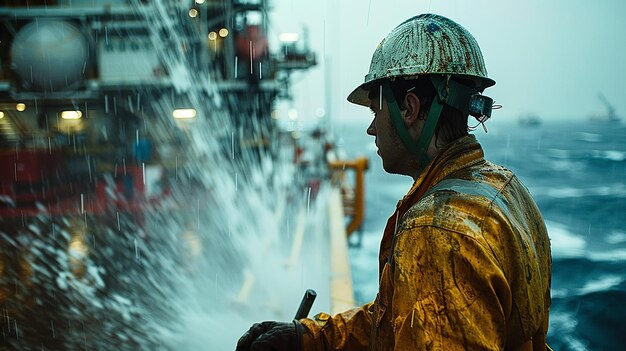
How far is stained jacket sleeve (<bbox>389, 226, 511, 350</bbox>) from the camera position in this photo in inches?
44.2

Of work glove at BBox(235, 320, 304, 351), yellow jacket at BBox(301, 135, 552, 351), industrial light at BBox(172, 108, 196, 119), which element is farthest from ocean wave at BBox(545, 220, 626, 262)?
industrial light at BBox(172, 108, 196, 119)

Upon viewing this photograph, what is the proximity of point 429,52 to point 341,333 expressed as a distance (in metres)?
1.19

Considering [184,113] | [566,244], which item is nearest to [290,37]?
[184,113]

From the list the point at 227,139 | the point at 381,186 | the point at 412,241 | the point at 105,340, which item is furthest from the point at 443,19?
the point at 381,186

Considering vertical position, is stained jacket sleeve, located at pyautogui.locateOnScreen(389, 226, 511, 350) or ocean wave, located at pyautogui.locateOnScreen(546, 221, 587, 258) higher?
stained jacket sleeve, located at pyautogui.locateOnScreen(389, 226, 511, 350)

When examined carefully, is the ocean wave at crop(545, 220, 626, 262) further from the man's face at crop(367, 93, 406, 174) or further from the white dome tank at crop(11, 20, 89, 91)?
the white dome tank at crop(11, 20, 89, 91)

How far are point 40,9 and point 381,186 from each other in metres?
28.5

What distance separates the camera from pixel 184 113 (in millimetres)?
19469

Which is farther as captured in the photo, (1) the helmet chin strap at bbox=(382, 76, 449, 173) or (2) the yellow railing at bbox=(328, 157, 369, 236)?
(2) the yellow railing at bbox=(328, 157, 369, 236)

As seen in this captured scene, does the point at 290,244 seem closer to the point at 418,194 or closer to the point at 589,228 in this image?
the point at 589,228

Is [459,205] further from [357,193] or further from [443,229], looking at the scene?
[357,193]

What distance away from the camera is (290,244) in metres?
11.7

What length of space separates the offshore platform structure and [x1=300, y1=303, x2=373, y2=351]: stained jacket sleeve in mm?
4023

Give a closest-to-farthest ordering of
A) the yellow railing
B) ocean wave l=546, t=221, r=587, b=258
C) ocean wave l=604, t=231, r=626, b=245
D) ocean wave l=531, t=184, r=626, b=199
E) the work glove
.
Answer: the work glove, ocean wave l=604, t=231, r=626, b=245, ocean wave l=546, t=221, r=587, b=258, ocean wave l=531, t=184, r=626, b=199, the yellow railing
